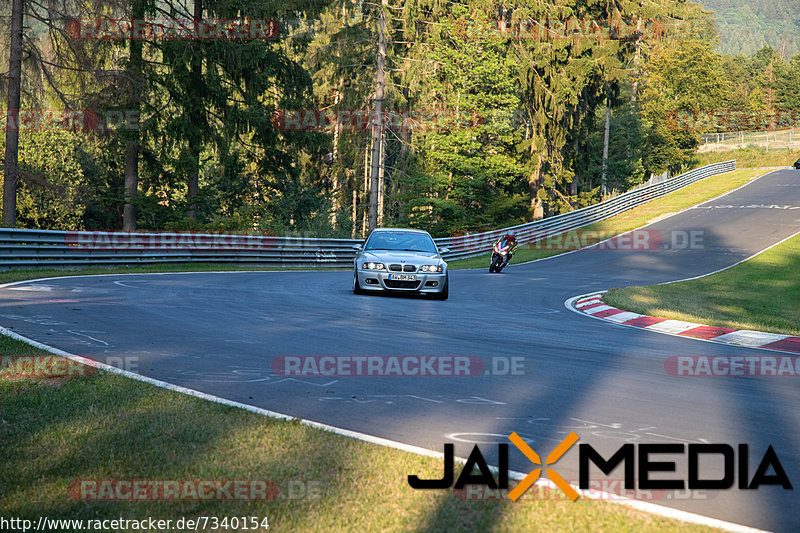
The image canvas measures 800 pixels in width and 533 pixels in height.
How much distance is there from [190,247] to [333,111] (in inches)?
1044

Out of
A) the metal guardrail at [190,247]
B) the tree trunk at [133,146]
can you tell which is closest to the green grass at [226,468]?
the metal guardrail at [190,247]

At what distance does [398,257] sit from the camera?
15898mm

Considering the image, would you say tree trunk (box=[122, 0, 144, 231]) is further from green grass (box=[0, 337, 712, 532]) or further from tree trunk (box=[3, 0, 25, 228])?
green grass (box=[0, 337, 712, 532])

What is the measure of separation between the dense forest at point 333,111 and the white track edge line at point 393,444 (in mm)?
19740

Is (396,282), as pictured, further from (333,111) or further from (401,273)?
(333,111)

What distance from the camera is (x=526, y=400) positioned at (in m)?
6.42

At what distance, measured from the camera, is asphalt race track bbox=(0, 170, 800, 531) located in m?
5.27

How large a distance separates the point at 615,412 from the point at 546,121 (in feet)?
154

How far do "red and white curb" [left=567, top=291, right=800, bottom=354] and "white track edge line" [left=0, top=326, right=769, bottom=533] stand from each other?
8.03 meters

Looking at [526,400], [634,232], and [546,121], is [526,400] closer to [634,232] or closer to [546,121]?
[634,232]

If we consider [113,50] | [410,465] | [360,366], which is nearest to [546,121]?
[113,50]

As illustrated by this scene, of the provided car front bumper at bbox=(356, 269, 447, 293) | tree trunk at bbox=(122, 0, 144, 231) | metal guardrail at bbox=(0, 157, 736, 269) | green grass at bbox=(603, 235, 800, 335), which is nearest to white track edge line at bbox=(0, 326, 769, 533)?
car front bumper at bbox=(356, 269, 447, 293)

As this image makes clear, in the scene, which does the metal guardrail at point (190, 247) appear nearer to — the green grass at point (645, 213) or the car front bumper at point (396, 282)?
the green grass at point (645, 213)

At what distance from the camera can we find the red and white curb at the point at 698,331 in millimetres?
11500
